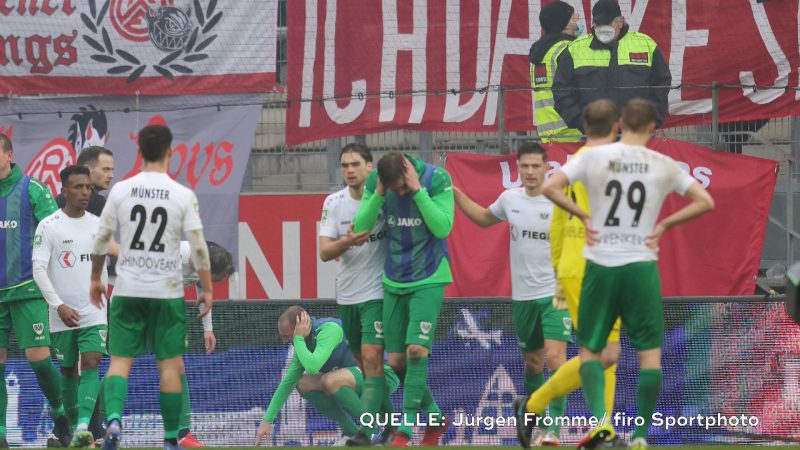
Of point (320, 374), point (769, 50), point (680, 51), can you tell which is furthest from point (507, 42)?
point (320, 374)

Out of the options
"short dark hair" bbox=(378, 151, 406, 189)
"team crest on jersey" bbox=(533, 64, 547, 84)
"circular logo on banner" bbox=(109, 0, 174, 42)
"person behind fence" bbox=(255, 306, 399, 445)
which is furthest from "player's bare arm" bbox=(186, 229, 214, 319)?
"circular logo on banner" bbox=(109, 0, 174, 42)

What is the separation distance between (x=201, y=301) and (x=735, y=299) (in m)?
5.62

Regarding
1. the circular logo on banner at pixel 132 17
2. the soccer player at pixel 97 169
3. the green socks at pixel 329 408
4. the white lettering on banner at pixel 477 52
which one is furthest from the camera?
the circular logo on banner at pixel 132 17

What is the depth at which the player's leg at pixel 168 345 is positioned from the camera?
8.92 metres

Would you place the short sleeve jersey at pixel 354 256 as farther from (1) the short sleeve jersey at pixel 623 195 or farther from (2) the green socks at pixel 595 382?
(1) the short sleeve jersey at pixel 623 195

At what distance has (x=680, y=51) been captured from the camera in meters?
15.1

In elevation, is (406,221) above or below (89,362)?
above

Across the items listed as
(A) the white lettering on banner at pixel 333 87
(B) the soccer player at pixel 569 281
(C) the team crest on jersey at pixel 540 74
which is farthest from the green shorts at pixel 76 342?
(C) the team crest on jersey at pixel 540 74

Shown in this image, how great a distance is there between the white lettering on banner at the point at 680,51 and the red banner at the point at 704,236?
995 millimetres

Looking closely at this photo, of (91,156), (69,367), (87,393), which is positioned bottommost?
(87,393)

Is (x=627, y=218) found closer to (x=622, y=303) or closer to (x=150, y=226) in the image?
(x=622, y=303)

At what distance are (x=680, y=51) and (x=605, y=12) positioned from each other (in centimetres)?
115

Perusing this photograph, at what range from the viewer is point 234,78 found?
15.3 m

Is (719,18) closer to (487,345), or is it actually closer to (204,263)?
(487,345)
